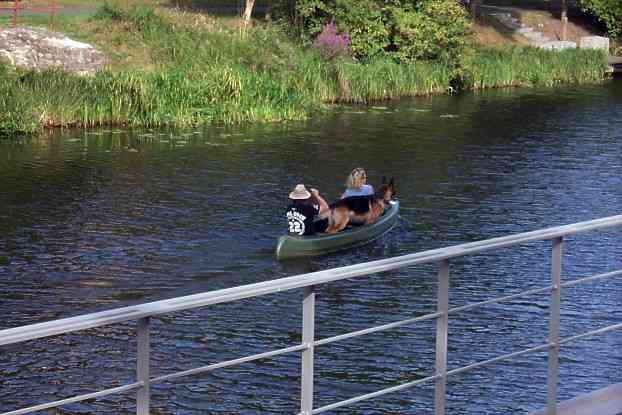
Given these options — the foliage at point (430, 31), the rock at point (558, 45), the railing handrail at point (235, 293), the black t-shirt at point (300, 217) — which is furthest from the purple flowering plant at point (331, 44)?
the railing handrail at point (235, 293)

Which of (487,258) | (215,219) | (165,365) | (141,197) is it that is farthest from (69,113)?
(165,365)

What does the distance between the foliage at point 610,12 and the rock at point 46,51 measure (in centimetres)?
2960

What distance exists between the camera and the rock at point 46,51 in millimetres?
31125

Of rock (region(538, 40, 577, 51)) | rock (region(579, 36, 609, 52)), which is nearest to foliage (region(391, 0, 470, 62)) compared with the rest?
rock (region(538, 40, 577, 51))

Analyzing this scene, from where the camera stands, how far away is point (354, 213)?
18.6 m

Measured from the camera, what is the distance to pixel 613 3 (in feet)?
178

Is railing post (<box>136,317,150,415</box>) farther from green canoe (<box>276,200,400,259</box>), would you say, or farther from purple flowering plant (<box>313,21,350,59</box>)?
purple flowering plant (<box>313,21,350,59</box>)

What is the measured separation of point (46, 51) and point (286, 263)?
56.8ft

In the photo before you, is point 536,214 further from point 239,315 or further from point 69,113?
point 69,113

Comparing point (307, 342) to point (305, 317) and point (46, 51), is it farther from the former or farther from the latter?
point (46, 51)

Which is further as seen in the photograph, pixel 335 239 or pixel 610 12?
pixel 610 12

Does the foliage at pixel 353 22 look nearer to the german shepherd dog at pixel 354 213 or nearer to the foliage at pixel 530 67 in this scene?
the foliage at pixel 530 67

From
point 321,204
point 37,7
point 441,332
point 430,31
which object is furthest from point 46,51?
point 441,332

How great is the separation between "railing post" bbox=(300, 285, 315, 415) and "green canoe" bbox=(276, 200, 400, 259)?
12155 mm
